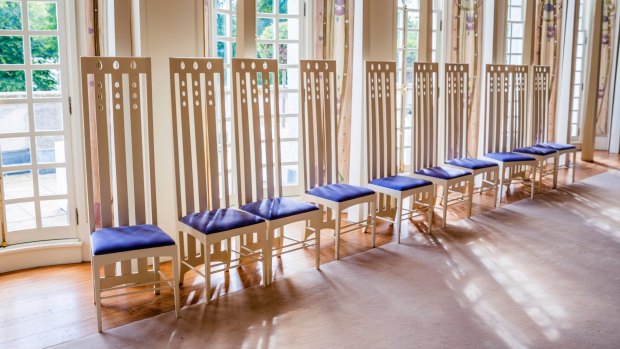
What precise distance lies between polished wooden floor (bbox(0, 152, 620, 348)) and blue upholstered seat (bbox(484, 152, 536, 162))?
2.17 metres

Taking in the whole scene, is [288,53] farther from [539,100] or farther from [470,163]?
[539,100]

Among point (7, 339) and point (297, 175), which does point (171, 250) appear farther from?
point (297, 175)

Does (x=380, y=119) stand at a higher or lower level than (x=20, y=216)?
higher

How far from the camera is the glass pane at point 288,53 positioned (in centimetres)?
505

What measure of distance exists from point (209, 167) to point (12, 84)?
135 centimetres

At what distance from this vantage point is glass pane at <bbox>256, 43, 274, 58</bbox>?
16.3 feet

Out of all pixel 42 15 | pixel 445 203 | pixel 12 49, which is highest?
pixel 42 15

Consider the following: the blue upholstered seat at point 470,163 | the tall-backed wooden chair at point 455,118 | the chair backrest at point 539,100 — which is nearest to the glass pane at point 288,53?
the tall-backed wooden chair at point 455,118

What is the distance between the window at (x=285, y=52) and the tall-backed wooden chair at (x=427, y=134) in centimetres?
105

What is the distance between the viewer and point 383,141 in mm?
4820

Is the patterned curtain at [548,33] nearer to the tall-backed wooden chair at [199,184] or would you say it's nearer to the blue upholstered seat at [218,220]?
the tall-backed wooden chair at [199,184]

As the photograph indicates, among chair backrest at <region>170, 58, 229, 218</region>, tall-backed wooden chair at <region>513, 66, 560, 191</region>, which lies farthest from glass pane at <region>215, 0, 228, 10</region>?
tall-backed wooden chair at <region>513, 66, 560, 191</region>

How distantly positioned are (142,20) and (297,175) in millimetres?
2197

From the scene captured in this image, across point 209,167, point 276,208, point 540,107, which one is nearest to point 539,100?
point 540,107
